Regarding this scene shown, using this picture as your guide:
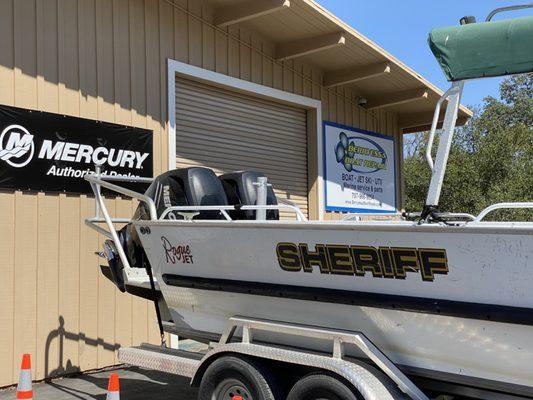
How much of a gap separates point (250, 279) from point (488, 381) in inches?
70.6

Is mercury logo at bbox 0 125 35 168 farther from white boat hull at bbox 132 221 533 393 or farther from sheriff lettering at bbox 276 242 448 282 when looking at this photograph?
sheriff lettering at bbox 276 242 448 282

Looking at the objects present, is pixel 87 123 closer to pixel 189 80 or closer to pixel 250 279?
pixel 189 80

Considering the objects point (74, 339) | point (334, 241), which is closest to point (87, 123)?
point (74, 339)

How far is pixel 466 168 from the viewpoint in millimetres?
18984

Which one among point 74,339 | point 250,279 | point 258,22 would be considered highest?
point 258,22

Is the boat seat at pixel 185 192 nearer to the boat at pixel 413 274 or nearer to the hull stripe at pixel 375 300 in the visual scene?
the boat at pixel 413 274

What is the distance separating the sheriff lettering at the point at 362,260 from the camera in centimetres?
375

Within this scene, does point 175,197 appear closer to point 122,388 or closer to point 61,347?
point 122,388

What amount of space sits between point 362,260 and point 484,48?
4.89 feet

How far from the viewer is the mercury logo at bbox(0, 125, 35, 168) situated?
6.55 metres

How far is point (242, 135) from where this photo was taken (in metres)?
9.71

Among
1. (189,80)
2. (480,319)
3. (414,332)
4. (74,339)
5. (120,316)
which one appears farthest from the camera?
(189,80)

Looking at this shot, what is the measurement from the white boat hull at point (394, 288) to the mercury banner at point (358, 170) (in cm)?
633

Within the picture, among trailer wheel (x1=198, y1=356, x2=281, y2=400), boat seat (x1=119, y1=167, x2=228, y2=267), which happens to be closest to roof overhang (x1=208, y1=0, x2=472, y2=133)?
boat seat (x1=119, y1=167, x2=228, y2=267)
